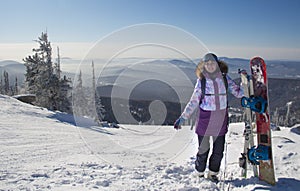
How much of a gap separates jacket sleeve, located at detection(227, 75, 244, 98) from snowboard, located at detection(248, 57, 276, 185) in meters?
0.24

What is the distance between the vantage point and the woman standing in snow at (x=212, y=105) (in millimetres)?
4273

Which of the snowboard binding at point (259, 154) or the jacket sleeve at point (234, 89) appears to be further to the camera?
the jacket sleeve at point (234, 89)

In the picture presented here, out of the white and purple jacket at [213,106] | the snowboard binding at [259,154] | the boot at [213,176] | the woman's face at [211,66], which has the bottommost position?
the boot at [213,176]

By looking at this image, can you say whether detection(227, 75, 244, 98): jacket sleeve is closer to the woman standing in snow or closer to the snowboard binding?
the woman standing in snow

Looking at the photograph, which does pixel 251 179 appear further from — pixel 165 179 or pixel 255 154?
pixel 165 179

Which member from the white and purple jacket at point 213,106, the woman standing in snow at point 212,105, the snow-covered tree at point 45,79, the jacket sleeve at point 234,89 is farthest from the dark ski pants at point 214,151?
the snow-covered tree at point 45,79

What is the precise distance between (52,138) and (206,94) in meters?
5.37

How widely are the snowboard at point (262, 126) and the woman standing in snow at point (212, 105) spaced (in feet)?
1.11

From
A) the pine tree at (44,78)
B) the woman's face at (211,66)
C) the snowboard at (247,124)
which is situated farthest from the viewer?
the pine tree at (44,78)

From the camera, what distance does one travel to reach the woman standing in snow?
4.27 meters

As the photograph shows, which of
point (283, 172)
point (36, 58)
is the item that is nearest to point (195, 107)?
point (283, 172)

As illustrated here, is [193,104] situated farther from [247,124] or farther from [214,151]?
[247,124]

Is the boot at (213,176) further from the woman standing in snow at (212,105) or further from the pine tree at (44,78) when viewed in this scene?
the pine tree at (44,78)

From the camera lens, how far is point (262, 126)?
171 inches
